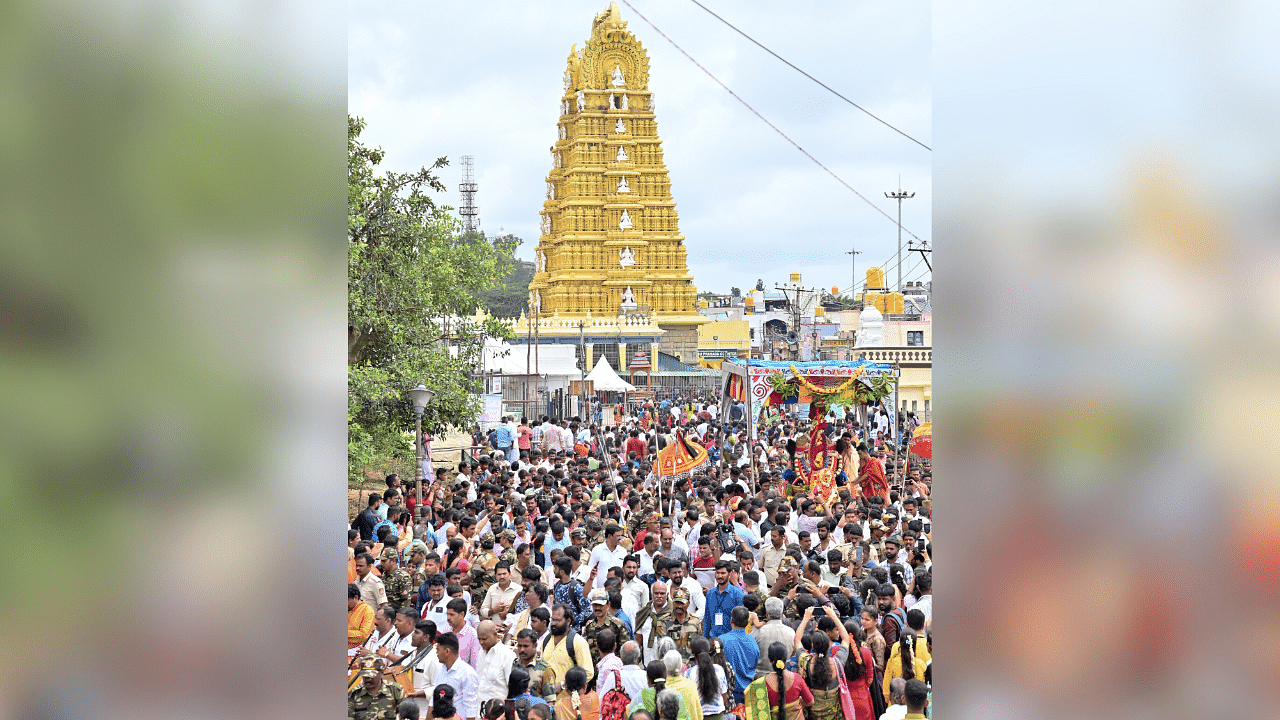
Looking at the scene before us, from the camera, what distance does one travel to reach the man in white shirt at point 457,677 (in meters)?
5.47

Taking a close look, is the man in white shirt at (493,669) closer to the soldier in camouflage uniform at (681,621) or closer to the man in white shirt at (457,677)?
the man in white shirt at (457,677)

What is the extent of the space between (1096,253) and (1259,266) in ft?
0.68

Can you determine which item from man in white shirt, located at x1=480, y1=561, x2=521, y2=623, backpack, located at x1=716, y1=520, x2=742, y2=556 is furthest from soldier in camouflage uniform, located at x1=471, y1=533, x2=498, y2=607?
backpack, located at x1=716, y1=520, x2=742, y2=556

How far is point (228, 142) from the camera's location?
5.17ft

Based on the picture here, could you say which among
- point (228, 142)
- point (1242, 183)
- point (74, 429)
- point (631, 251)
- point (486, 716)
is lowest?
point (486, 716)

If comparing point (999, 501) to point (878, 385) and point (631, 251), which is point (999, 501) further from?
point (631, 251)

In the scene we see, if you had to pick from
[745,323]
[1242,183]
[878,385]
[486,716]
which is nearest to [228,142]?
[1242,183]

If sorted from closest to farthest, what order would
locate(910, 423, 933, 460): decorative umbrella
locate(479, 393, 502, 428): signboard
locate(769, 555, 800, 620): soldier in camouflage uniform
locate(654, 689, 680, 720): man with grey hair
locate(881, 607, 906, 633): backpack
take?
locate(654, 689, 680, 720): man with grey hair, locate(881, 607, 906, 633): backpack, locate(769, 555, 800, 620): soldier in camouflage uniform, locate(910, 423, 933, 460): decorative umbrella, locate(479, 393, 502, 428): signboard

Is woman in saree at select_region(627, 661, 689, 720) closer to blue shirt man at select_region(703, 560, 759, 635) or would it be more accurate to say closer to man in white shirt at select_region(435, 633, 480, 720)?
man in white shirt at select_region(435, 633, 480, 720)

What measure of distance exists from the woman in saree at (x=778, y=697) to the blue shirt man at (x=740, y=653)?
384 millimetres

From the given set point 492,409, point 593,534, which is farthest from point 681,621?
point 492,409

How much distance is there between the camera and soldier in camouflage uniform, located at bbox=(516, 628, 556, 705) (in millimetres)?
5656

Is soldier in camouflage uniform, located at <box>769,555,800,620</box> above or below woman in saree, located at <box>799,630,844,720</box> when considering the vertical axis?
above

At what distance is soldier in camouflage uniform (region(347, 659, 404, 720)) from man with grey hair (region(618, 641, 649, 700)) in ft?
3.80
